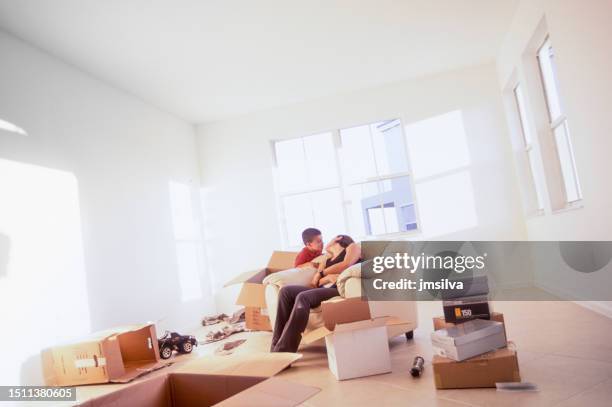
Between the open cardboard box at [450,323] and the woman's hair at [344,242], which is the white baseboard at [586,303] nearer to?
the open cardboard box at [450,323]

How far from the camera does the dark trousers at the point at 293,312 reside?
314cm

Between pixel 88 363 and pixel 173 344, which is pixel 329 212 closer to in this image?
pixel 173 344

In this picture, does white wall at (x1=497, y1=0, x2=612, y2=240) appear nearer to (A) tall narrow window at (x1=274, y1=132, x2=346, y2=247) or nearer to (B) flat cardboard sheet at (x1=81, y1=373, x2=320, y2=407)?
(B) flat cardboard sheet at (x1=81, y1=373, x2=320, y2=407)

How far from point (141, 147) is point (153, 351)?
2394mm

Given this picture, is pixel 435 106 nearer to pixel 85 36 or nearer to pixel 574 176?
pixel 574 176

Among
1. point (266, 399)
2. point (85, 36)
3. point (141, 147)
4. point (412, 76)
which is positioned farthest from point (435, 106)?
point (266, 399)

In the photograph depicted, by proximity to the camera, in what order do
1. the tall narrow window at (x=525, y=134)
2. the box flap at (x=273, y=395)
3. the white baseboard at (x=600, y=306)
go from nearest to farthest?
the box flap at (x=273, y=395) → the white baseboard at (x=600, y=306) → the tall narrow window at (x=525, y=134)

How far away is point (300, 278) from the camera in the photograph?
144 inches

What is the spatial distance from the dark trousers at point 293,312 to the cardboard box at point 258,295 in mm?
709

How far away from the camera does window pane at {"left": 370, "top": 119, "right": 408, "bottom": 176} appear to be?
5.89 meters

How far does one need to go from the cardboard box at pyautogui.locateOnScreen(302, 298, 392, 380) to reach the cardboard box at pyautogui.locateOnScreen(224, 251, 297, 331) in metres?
1.36

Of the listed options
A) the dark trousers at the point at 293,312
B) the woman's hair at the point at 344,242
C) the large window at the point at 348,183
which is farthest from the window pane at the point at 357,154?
the dark trousers at the point at 293,312

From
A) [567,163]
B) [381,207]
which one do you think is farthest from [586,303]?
[381,207]

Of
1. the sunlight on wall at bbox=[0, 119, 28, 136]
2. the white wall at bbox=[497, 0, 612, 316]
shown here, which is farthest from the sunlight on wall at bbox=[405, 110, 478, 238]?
the sunlight on wall at bbox=[0, 119, 28, 136]
